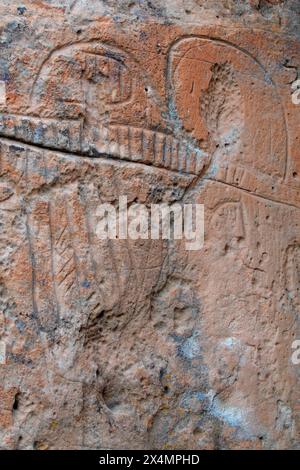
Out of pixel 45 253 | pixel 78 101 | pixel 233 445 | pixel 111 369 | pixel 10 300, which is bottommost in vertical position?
pixel 233 445

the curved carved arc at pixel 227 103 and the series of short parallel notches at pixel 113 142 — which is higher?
the curved carved arc at pixel 227 103

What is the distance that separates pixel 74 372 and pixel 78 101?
35.2 inches

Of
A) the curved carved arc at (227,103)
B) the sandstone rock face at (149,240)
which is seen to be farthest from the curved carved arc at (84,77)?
the curved carved arc at (227,103)

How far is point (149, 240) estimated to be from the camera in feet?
8.38

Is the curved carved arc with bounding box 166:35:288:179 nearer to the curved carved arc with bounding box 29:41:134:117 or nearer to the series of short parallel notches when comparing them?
the series of short parallel notches


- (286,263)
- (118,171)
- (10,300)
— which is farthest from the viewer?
(286,263)

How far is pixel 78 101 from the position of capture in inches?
97.7

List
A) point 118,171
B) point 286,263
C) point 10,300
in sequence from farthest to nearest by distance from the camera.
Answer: point 286,263 < point 118,171 < point 10,300

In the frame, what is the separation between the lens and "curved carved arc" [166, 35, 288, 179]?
2627mm

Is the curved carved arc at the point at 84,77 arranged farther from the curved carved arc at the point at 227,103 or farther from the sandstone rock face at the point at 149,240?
the curved carved arc at the point at 227,103

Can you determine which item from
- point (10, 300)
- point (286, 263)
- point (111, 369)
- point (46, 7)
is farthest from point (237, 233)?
point (46, 7)

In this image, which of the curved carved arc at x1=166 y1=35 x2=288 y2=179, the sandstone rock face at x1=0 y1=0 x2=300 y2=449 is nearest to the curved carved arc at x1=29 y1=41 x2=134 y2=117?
the sandstone rock face at x1=0 y1=0 x2=300 y2=449

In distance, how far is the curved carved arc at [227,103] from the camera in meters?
2.63
